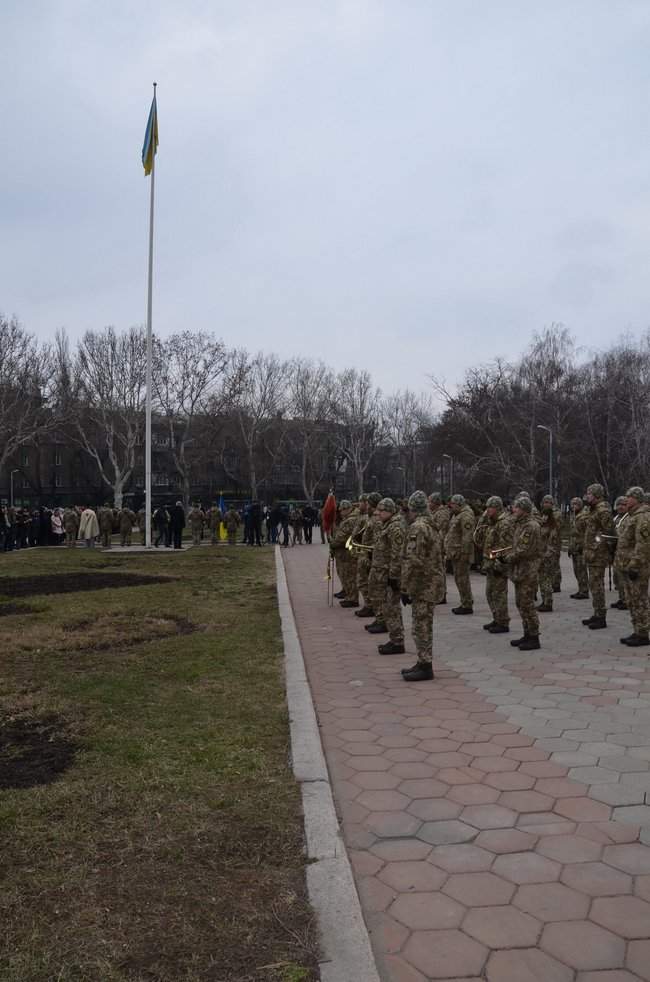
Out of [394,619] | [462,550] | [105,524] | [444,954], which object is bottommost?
[444,954]

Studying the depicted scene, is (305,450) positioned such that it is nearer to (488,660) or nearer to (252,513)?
(252,513)

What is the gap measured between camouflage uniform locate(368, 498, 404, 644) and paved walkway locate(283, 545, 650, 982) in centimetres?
65

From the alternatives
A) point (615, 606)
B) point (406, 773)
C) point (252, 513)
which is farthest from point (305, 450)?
point (406, 773)

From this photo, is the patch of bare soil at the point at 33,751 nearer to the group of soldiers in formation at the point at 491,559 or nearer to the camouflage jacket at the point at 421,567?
the group of soldiers in formation at the point at 491,559

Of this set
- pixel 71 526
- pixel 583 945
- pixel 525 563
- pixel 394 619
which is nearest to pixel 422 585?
pixel 394 619

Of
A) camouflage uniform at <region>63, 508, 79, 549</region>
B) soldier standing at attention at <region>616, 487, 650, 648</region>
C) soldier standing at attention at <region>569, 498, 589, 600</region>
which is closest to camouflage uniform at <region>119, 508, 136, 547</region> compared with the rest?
camouflage uniform at <region>63, 508, 79, 549</region>

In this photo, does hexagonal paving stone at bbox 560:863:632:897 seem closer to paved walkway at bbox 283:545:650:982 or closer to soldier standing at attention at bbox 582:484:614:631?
paved walkway at bbox 283:545:650:982

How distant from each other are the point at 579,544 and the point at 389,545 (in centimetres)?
510

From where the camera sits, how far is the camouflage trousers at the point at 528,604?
8.93 m

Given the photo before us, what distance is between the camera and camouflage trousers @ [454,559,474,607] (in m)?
12.0

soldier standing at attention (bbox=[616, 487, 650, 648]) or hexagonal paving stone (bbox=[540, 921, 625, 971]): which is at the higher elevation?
soldier standing at attention (bbox=[616, 487, 650, 648])

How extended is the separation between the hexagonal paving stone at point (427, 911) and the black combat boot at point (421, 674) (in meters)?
3.99

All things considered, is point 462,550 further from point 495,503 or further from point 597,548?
point 597,548

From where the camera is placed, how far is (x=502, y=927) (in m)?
3.10
